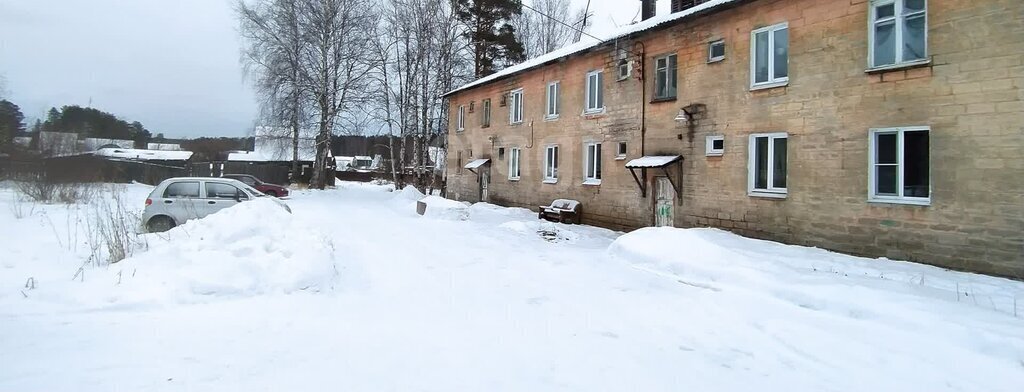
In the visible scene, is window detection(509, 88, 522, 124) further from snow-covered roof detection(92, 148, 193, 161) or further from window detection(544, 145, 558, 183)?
snow-covered roof detection(92, 148, 193, 161)

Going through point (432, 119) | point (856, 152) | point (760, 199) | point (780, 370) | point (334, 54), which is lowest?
point (780, 370)

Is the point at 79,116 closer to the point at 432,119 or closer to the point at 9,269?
the point at 432,119

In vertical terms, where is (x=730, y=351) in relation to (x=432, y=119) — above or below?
below

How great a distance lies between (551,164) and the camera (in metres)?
19.4

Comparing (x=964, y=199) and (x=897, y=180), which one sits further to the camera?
(x=897, y=180)

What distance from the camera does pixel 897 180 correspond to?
952cm

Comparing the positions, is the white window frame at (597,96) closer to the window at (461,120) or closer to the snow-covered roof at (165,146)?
the window at (461,120)

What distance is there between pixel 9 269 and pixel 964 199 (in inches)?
553

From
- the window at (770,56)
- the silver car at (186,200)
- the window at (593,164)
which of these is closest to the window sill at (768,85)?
the window at (770,56)

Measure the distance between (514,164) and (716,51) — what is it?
34.2 feet

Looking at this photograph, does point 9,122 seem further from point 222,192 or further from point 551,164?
point 551,164

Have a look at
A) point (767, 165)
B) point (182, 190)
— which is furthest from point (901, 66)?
point (182, 190)

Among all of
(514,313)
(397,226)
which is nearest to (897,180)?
(514,313)

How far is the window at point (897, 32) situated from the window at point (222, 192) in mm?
13410
